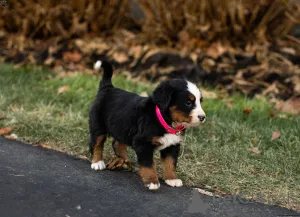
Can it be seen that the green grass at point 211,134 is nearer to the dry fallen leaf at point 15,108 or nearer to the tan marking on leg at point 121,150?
the dry fallen leaf at point 15,108

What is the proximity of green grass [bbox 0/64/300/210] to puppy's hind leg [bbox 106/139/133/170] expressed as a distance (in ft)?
0.76

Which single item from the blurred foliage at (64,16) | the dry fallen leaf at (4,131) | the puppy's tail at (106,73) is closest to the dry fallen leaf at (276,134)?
the puppy's tail at (106,73)

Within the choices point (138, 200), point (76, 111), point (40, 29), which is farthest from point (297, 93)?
point (40, 29)

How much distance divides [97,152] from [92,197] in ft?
2.44

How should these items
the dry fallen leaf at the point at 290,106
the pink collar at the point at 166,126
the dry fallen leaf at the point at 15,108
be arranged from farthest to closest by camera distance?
the dry fallen leaf at the point at 290,106 < the dry fallen leaf at the point at 15,108 < the pink collar at the point at 166,126

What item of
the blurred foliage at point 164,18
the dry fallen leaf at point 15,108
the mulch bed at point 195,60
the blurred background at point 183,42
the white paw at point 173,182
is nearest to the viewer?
the white paw at point 173,182

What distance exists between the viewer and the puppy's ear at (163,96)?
3740 millimetres

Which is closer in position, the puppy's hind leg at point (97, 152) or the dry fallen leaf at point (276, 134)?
the puppy's hind leg at point (97, 152)

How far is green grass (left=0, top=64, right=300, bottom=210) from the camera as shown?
4219 millimetres

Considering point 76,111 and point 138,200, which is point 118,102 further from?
point 76,111

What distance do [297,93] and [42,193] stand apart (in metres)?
4.08

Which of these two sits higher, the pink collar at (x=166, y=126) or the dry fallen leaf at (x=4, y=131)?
the pink collar at (x=166, y=126)

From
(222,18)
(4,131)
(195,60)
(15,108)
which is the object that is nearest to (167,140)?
(4,131)

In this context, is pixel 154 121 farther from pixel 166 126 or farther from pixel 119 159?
pixel 119 159
